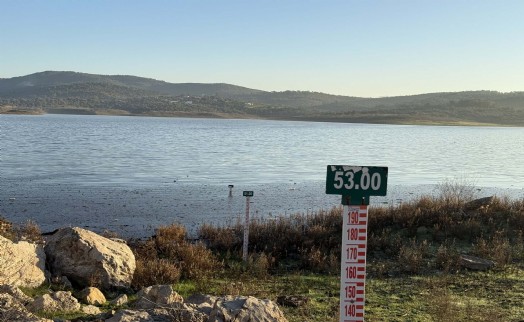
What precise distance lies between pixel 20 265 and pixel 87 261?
100 cm

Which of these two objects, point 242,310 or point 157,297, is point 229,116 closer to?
point 157,297

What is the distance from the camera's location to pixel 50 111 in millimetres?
161500

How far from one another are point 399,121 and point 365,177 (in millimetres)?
124117

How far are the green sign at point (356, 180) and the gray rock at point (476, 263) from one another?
22.0ft

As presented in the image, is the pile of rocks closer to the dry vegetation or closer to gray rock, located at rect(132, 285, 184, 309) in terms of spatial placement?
gray rock, located at rect(132, 285, 184, 309)

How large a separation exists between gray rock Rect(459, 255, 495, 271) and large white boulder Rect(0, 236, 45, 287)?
735 cm

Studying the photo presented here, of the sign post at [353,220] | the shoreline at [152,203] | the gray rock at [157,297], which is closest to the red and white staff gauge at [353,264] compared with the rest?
the sign post at [353,220]

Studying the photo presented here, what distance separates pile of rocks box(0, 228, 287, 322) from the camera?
243 inches

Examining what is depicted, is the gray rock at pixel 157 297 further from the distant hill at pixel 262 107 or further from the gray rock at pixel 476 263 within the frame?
the distant hill at pixel 262 107

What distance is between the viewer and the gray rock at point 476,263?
11.2 metres

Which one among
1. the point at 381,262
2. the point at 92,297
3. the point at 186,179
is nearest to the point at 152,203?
the point at 186,179

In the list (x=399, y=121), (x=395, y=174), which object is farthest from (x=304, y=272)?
(x=399, y=121)

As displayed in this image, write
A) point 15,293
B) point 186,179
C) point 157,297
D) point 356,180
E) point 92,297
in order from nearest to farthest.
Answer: point 356,180 → point 15,293 → point 157,297 → point 92,297 → point 186,179

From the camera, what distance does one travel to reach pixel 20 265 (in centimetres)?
887
